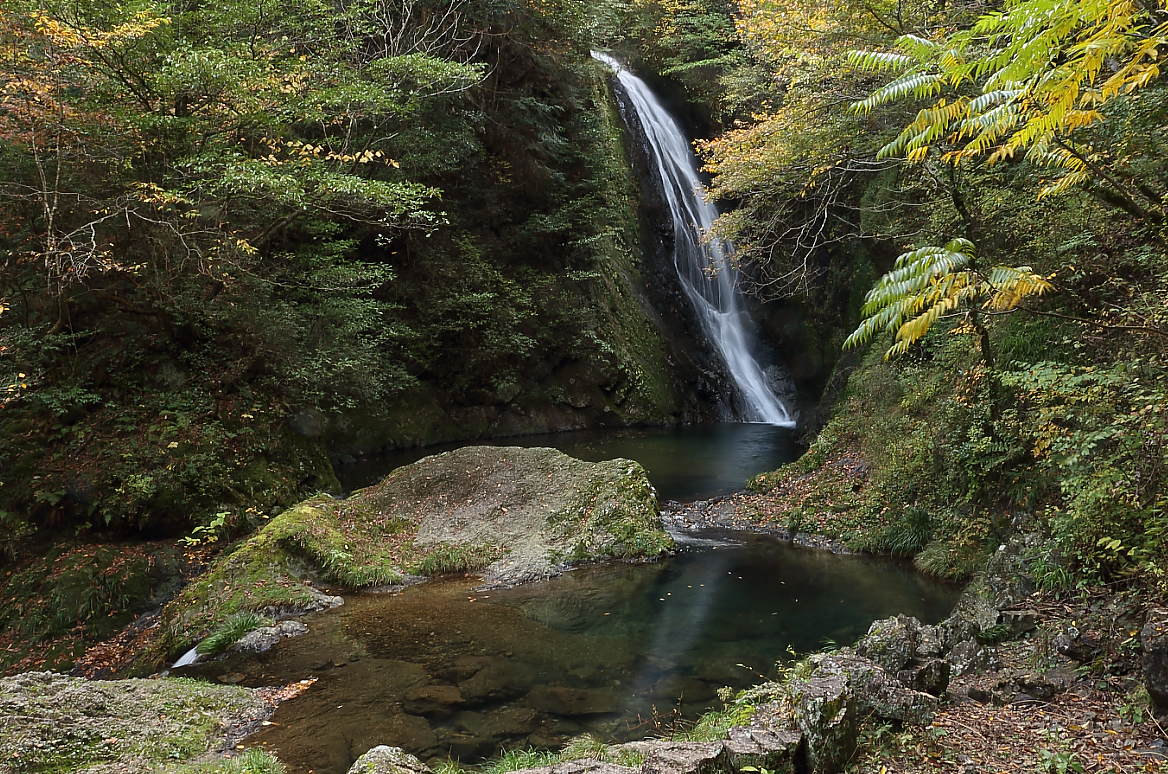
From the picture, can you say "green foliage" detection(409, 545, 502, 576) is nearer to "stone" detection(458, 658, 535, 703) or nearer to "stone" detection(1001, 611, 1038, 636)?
"stone" detection(458, 658, 535, 703)

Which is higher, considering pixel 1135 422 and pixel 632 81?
pixel 632 81

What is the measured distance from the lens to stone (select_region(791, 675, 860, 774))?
12.2ft

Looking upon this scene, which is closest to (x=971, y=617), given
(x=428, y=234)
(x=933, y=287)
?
(x=933, y=287)

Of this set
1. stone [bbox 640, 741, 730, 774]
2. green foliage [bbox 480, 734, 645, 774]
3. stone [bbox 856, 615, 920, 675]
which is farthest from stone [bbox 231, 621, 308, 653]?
stone [bbox 856, 615, 920, 675]

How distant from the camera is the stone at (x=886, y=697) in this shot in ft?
13.1

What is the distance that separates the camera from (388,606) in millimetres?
7598

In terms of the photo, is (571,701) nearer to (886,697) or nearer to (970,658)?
(886,697)

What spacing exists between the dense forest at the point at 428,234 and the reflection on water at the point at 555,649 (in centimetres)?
194

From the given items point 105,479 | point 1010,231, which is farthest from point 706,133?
point 105,479

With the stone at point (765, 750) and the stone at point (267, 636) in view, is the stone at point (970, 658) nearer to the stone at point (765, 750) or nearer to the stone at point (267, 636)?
the stone at point (765, 750)

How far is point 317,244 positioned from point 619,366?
10.9 m

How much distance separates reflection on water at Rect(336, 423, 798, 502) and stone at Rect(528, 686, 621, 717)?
7.30 meters

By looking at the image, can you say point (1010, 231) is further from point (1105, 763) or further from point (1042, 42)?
point (1105, 763)

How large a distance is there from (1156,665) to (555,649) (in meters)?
4.57
